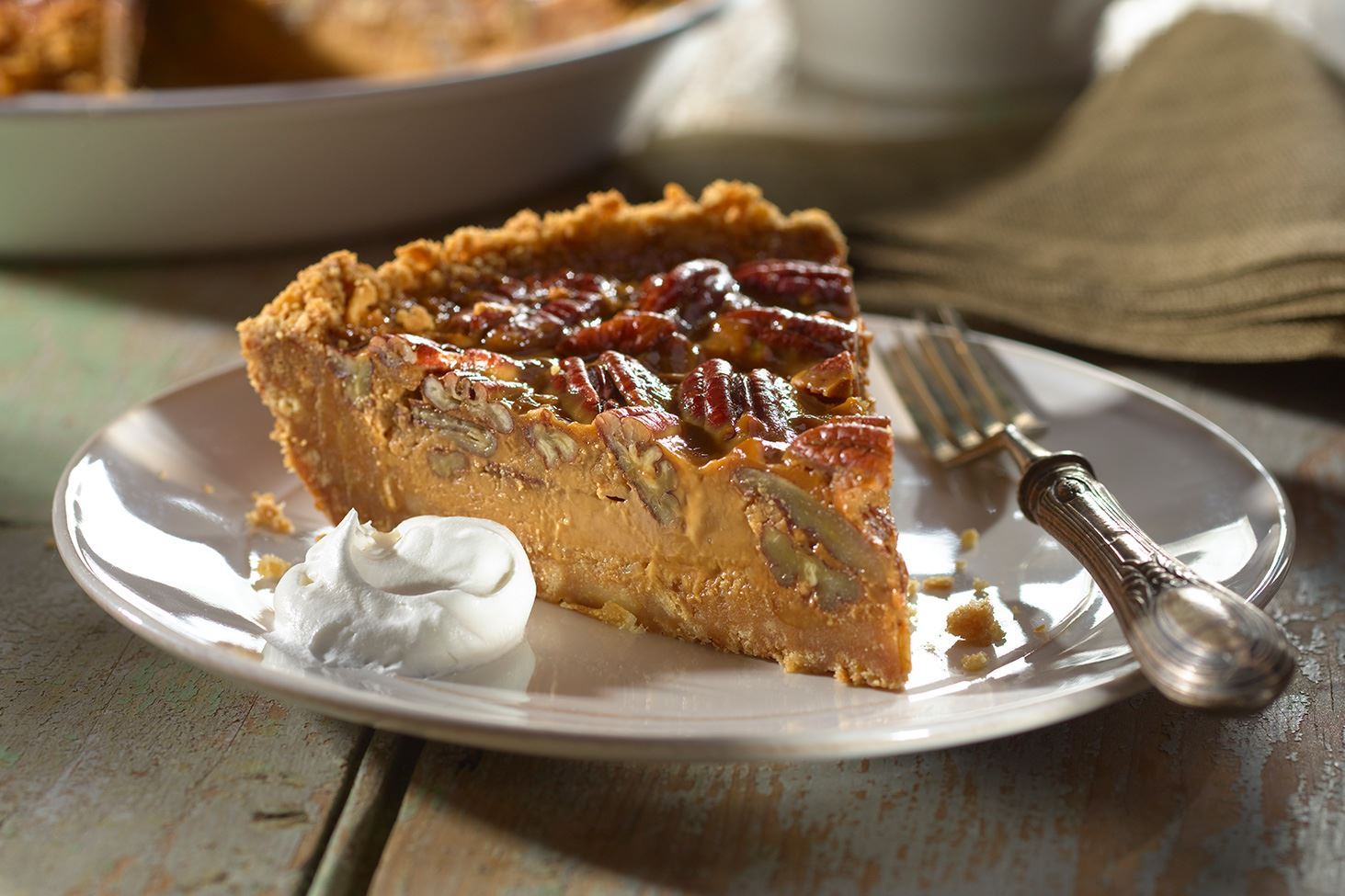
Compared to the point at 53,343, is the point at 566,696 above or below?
above

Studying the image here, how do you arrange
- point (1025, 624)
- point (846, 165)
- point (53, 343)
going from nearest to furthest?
1. point (1025, 624)
2. point (53, 343)
3. point (846, 165)

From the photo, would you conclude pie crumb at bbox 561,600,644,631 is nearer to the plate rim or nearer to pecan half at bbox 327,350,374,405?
pecan half at bbox 327,350,374,405

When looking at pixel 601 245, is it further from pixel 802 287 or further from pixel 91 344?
pixel 91 344

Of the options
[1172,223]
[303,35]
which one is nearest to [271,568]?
[1172,223]

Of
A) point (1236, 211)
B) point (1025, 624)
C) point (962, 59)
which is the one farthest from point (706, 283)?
point (962, 59)

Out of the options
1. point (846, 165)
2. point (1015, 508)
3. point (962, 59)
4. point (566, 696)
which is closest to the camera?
point (566, 696)

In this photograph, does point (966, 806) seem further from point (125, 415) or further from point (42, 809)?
point (125, 415)

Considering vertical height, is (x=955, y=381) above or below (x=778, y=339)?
below
